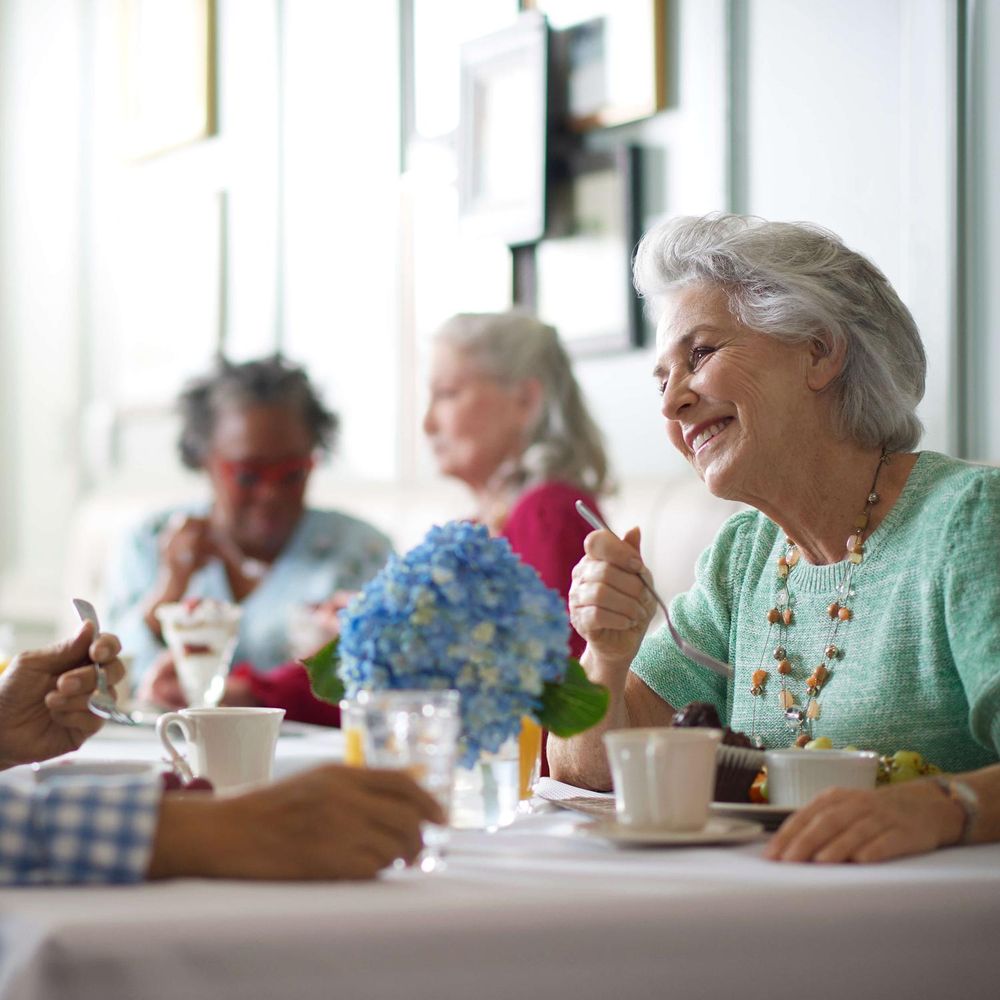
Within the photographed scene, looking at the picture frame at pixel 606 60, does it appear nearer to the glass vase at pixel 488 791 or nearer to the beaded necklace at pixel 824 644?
the beaded necklace at pixel 824 644

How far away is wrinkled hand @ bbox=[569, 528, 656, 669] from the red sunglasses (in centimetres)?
196

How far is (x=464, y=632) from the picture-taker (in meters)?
1.09

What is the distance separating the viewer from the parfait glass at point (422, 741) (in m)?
0.96

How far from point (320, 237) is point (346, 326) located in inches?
11.2

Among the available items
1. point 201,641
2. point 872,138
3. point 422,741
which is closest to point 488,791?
point 422,741

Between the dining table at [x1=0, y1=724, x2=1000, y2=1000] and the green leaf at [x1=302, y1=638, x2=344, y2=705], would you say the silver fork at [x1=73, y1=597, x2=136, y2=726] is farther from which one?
the dining table at [x1=0, y1=724, x2=1000, y2=1000]

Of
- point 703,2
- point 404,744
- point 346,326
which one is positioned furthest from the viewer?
point 346,326

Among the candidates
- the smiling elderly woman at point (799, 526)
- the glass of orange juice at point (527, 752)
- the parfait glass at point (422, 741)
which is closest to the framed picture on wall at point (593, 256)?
the smiling elderly woman at point (799, 526)

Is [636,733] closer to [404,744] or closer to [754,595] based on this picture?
[404,744]

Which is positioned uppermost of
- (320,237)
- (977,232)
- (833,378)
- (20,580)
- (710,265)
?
(320,237)

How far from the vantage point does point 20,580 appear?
5.36 metres

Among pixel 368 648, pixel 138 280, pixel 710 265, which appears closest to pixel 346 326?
pixel 138 280

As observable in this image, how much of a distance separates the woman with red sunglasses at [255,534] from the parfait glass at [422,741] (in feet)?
7.39

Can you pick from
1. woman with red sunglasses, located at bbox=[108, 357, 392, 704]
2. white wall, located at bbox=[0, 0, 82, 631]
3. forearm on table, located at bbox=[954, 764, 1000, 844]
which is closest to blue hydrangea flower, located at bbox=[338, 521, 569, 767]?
forearm on table, located at bbox=[954, 764, 1000, 844]
